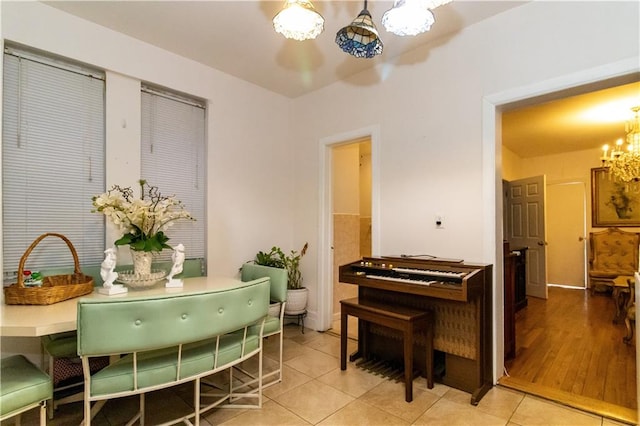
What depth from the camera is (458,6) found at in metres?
2.34

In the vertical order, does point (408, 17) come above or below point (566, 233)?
above

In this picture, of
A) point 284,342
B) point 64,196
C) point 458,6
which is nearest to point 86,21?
point 64,196

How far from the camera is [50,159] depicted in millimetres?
2422

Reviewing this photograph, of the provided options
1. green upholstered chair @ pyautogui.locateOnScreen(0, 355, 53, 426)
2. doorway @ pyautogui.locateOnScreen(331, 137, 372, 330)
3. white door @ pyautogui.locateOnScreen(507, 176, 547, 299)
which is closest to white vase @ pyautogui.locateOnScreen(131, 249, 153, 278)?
green upholstered chair @ pyautogui.locateOnScreen(0, 355, 53, 426)

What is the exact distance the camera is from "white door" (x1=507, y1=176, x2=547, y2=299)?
531 centimetres

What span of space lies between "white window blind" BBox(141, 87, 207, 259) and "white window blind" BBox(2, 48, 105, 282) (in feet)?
1.26

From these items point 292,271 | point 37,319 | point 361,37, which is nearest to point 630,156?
point 361,37

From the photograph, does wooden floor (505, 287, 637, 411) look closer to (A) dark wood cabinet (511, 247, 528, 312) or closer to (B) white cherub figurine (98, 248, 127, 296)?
(A) dark wood cabinet (511, 247, 528, 312)

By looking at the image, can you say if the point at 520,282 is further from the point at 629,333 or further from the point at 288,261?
the point at 288,261

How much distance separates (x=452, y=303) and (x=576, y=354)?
1586mm

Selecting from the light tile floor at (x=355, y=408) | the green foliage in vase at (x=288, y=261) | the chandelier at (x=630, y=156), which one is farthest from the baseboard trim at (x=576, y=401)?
the chandelier at (x=630, y=156)

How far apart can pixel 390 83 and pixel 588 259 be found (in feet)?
18.7

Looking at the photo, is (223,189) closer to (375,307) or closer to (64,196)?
(64,196)

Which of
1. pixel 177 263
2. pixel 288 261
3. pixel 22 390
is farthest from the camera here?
pixel 288 261
